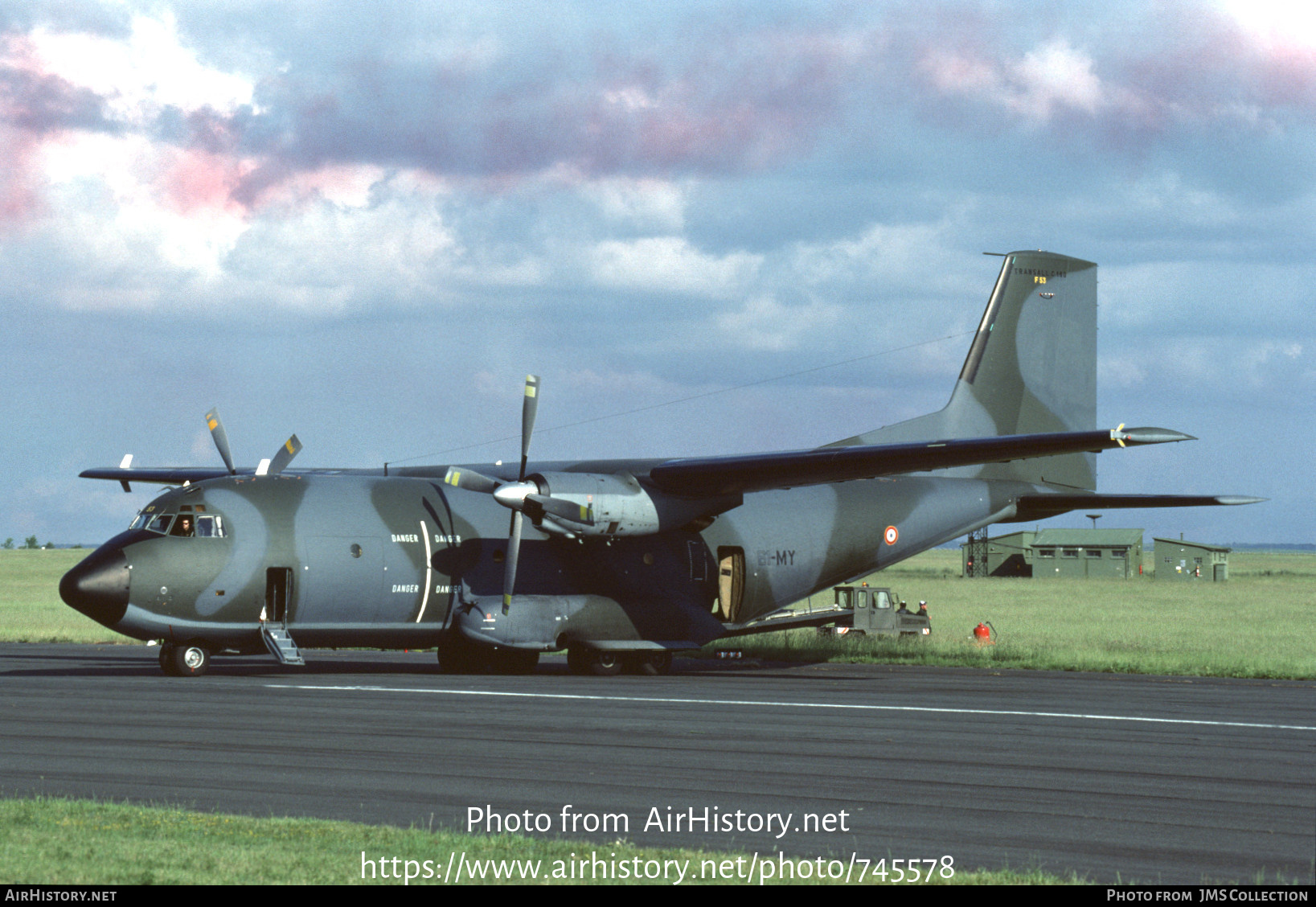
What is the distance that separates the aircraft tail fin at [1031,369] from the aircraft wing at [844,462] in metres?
6.79

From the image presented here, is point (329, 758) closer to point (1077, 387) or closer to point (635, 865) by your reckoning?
point (635, 865)

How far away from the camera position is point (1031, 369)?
36.3m

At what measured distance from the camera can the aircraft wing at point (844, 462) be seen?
26078 millimetres

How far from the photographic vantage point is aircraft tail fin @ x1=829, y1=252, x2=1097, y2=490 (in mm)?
35562

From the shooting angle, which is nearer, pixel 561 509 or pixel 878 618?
pixel 561 509

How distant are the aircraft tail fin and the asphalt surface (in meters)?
9.80

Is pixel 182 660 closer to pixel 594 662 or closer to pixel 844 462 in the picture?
pixel 594 662

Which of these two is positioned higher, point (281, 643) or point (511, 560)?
point (511, 560)

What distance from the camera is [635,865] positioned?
10.2m

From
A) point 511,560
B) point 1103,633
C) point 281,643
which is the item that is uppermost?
point 511,560

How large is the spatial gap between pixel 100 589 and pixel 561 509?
8.39 metres

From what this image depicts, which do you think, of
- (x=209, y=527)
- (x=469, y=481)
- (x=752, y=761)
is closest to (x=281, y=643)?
(x=209, y=527)

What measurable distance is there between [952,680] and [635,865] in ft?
62.6
